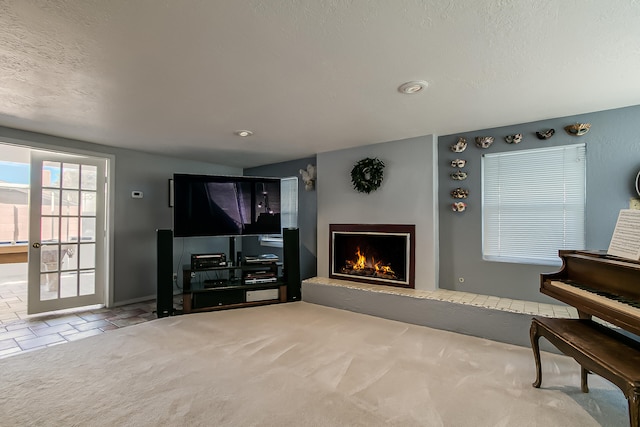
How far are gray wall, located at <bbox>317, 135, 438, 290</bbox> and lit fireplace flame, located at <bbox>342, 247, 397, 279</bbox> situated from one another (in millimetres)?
353

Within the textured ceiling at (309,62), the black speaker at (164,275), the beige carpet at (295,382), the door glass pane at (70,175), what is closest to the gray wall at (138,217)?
the door glass pane at (70,175)

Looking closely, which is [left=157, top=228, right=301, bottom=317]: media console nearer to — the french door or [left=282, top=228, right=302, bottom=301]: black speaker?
[left=282, top=228, right=302, bottom=301]: black speaker

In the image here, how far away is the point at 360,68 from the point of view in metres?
2.01

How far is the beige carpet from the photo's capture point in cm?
179

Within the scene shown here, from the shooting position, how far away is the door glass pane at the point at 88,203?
412 centimetres

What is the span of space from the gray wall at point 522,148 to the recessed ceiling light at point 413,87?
155 cm

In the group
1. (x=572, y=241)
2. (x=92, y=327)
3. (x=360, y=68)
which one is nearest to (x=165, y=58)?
(x=360, y=68)

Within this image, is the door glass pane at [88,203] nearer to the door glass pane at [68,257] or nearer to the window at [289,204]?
the door glass pane at [68,257]

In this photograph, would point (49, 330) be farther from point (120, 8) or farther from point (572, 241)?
point (572, 241)

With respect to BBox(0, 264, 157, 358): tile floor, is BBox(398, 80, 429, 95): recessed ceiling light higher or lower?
higher

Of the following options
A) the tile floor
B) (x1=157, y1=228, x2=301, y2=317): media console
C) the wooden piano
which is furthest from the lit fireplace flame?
the tile floor

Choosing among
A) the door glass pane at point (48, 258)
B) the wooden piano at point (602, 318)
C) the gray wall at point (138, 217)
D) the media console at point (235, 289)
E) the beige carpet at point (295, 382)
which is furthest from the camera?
the gray wall at point (138, 217)

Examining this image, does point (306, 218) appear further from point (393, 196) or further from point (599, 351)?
point (599, 351)

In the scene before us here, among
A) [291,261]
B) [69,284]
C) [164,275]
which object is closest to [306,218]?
[291,261]
